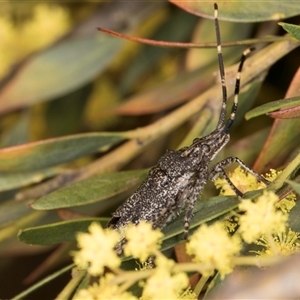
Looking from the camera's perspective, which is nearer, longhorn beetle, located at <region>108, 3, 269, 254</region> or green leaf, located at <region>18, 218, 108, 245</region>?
green leaf, located at <region>18, 218, 108, 245</region>

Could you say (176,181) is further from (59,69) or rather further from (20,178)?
(59,69)

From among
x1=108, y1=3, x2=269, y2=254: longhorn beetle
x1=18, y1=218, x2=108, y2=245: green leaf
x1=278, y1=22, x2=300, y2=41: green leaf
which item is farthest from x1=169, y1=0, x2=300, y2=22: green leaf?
x1=18, y1=218, x2=108, y2=245: green leaf

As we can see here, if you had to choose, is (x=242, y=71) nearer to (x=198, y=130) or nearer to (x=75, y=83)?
(x=198, y=130)

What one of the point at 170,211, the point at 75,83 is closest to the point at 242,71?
the point at 170,211

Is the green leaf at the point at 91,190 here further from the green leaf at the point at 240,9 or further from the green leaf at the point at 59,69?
the green leaf at the point at 59,69

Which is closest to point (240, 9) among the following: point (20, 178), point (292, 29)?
point (292, 29)

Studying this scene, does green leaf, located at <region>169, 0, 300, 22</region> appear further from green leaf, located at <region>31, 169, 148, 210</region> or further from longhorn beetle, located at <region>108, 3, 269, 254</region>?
green leaf, located at <region>31, 169, 148, 210</region>
